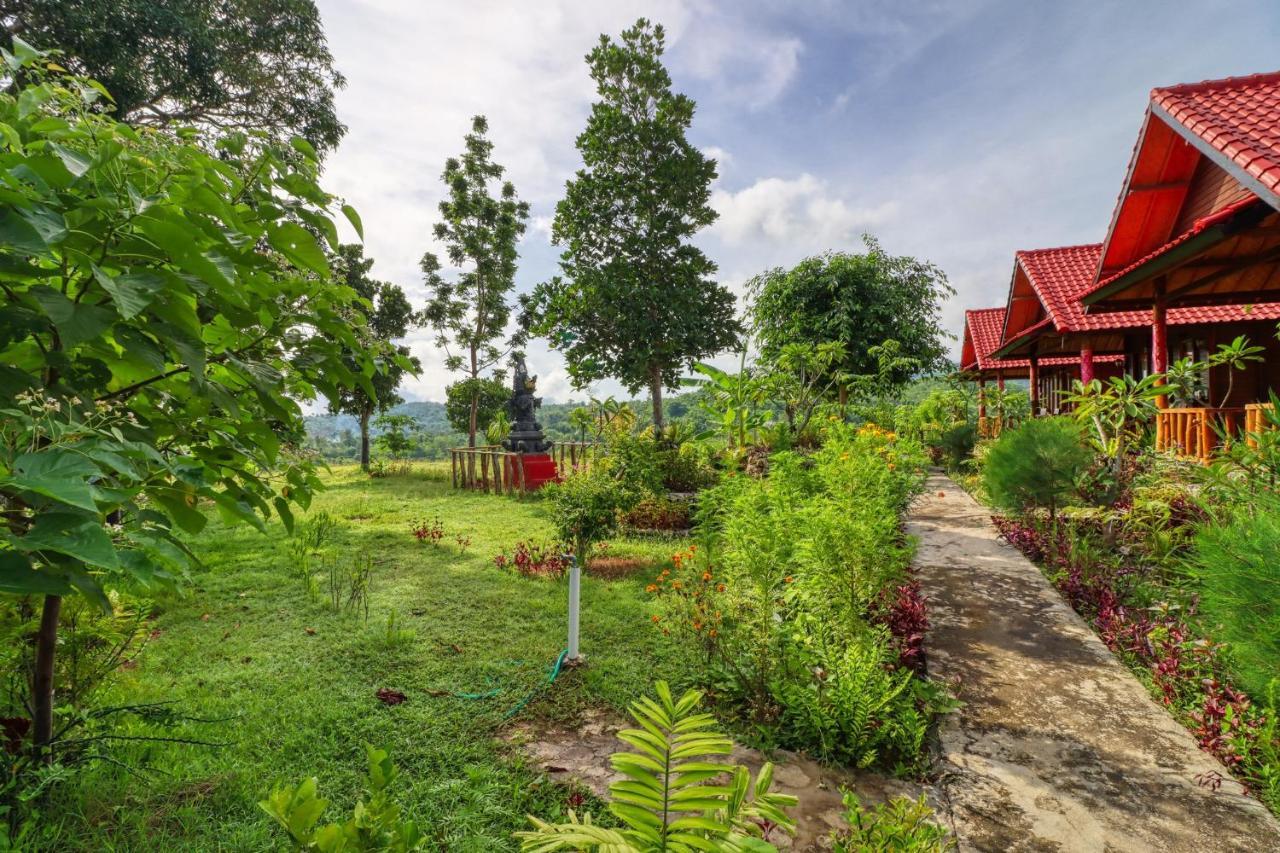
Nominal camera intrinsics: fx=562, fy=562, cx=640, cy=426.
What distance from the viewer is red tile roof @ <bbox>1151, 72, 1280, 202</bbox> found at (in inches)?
173

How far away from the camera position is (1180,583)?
435 centimetres

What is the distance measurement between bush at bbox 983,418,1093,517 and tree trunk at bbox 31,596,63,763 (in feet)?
26.2

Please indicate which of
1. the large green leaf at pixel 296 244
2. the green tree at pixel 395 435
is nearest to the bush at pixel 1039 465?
the large green leaf at pixel 296 244

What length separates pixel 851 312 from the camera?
19.1 m

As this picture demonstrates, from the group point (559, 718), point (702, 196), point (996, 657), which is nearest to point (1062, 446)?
point (996, 657)

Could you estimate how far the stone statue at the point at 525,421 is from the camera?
15.2 m

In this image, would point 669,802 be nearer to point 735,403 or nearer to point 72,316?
point 72,316

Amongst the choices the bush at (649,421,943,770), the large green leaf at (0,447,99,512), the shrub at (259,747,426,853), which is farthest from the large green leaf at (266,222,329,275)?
the bush at (649,421,943,770)

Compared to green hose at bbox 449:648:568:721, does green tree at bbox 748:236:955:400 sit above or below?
above

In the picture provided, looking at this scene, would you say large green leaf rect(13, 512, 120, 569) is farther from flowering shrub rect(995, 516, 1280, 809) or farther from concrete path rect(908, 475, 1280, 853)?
flowering shrub rect(995, 516, 1280, 809)

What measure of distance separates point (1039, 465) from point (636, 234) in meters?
12.7

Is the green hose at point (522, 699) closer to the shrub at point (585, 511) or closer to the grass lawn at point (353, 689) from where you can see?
the grass lawn at point (353, 689)

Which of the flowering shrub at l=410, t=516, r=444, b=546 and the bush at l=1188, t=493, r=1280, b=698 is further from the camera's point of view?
the flowering shrub at l=410, t=516, r=444, b=546

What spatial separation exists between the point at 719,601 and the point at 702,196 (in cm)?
1529
